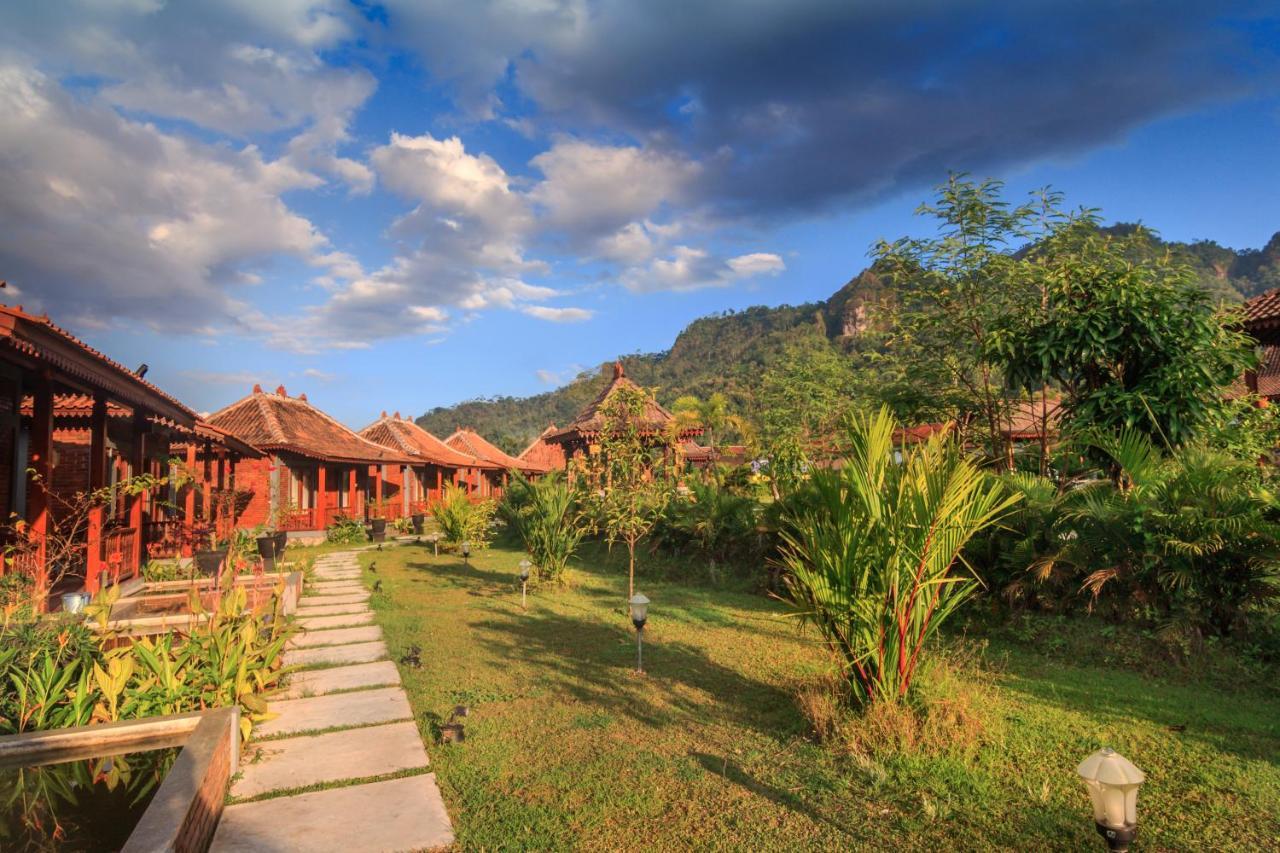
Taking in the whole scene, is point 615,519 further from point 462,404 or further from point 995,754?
point 462,404

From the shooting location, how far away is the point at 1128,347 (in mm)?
7910

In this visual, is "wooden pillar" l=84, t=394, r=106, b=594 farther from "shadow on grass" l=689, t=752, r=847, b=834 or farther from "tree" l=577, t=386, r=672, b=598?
"shadow on grass" l=689, t=752, r=847, b=834

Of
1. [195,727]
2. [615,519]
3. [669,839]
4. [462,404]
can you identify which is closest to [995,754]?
[669,839]

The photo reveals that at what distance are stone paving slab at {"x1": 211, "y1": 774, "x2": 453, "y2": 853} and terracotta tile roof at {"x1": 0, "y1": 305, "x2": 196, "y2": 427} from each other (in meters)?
4.27

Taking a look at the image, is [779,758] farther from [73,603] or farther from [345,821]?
[73,603]

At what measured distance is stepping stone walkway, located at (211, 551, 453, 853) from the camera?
11.2ft

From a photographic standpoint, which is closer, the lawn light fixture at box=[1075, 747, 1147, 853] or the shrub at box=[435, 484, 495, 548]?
the lawn light fixture at box=[1075, 747, 1147, 853]

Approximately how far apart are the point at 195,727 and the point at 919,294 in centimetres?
967

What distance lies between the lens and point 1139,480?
661 cm

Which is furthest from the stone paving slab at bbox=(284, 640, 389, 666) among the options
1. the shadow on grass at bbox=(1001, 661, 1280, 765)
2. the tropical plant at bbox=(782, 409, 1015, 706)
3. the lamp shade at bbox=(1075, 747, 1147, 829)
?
the lamp shade at bbox=(1075, 747, 1147, 829)

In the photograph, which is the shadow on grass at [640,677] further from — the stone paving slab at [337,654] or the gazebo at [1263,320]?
the gazebo at [1263,320]

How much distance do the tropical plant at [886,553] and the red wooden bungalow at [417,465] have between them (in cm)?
2451

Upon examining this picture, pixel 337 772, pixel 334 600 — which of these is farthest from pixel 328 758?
pixel 334 600

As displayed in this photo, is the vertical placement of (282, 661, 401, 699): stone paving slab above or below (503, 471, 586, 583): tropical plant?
below
